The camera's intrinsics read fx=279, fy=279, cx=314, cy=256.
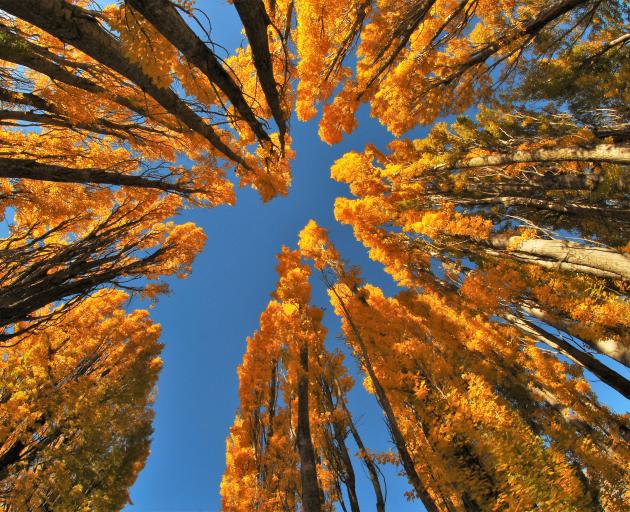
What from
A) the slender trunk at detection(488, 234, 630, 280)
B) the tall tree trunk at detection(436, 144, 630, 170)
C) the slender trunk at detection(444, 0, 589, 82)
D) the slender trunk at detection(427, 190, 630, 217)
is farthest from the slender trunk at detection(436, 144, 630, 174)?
the slender trunk at detection(444, 0, 589, 82)

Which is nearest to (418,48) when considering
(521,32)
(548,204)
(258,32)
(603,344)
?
(521,32)

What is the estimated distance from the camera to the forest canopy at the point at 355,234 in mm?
4000

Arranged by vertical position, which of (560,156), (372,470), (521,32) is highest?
(521,32)

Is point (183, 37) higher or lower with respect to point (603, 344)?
higher

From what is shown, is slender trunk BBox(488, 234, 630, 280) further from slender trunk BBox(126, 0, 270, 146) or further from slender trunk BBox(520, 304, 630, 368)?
slender trunk BBox(126, 0, 270, 146)

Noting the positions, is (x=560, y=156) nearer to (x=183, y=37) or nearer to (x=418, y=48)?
(x=418, y=48)

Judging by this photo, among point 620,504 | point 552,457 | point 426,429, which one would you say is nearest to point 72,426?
point 426,429

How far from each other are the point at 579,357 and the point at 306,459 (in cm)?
798

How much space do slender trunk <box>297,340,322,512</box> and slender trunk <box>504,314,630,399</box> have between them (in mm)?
6912

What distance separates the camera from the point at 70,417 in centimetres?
767

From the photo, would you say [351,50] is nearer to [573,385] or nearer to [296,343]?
[296,343]

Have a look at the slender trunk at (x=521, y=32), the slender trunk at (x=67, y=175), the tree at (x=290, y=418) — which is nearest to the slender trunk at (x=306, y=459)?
the tree at (x=290, y=418)

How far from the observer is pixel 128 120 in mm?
4977

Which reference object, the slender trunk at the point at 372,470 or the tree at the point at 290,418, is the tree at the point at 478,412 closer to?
the slender trunk at the point at 372,470
